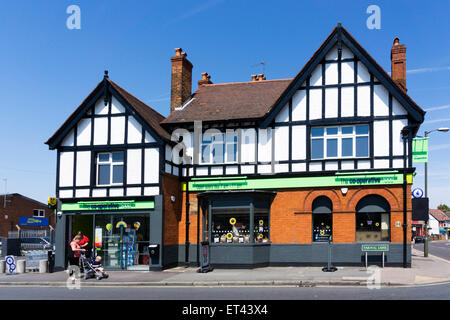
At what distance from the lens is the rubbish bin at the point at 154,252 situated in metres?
21.4

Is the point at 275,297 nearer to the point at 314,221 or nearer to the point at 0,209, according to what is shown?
the point at 314,221

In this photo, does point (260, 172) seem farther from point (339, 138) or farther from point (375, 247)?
point (375, 247)

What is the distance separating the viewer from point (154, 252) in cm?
2139

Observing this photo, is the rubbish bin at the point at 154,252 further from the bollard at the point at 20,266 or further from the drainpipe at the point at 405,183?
the drainpipe at the point at 405,183

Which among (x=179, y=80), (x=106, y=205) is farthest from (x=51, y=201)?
(x=179, y=80)

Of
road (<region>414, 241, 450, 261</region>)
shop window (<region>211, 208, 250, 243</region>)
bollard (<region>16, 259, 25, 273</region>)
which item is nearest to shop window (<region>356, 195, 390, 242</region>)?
shop window (<region>211, 208, 250, 243</region>)

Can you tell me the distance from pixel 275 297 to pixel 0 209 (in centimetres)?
5302

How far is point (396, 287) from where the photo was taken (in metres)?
15.3

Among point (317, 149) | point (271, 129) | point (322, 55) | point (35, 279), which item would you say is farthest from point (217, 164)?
point (35, 279)

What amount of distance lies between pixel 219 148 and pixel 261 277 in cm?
767

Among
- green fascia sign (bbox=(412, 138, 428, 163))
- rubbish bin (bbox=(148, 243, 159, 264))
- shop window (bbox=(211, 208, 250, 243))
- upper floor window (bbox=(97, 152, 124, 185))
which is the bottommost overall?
rubbish bin (bbox=(148, 243, 159, 264))

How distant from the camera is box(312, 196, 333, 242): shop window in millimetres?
21766

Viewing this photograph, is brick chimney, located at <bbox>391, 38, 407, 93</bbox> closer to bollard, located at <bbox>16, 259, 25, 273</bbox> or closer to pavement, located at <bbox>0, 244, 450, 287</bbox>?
pavement, located at <bbox>0, 244, 450, 287</bbox>

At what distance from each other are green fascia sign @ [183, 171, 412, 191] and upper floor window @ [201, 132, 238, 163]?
1071mm
